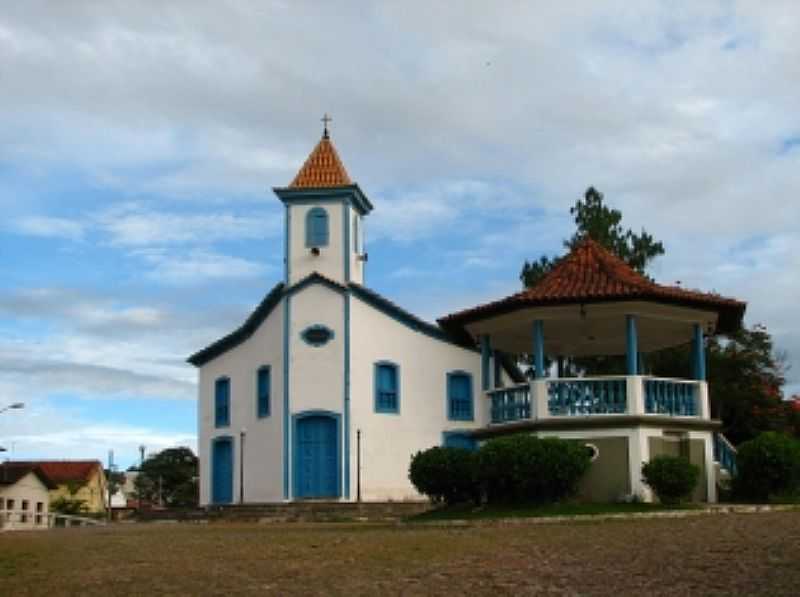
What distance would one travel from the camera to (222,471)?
34.5 metres

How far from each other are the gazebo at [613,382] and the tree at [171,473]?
4855 cm

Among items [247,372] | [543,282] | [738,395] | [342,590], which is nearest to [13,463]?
[247,372]

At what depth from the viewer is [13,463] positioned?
61.5 m

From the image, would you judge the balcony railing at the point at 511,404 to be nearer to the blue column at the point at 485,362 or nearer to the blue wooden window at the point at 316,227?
the blue column at the point at 485,362

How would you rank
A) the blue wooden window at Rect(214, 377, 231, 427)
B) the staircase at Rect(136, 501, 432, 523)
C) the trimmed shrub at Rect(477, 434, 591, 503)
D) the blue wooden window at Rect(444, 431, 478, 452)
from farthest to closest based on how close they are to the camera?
1. the blue wooden window at Rect(214, 377, 231, 427)
2. the blue wooden window at Rect(444, 431, 478, 452)
3. the staircase at Rect(136, 501, 432, 523)
4. the trimmed shrub at Rect(477, 434, 591, 503)

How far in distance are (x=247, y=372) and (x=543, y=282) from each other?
13656 mm

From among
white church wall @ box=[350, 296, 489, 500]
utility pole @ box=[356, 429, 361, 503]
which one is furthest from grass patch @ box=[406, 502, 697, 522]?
white church wall @ box=[350, 296, 489, 500]

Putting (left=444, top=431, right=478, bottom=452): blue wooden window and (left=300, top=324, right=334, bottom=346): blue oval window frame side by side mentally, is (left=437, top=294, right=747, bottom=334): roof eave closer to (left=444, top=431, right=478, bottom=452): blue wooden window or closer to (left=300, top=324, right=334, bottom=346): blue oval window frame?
(left=300, top=324, right=334, bottom=346): blue oval window frame

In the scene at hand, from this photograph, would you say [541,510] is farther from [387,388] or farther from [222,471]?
[222,471]

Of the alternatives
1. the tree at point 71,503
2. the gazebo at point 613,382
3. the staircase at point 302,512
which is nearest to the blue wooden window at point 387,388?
the staircase at point 302,512

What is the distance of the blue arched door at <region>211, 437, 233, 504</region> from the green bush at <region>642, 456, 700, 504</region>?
56.1ft

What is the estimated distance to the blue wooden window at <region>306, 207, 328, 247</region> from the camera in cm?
3359

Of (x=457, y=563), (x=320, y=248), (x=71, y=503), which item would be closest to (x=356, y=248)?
(x=320, y=248)

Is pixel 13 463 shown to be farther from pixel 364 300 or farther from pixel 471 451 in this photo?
pixel 471 451
